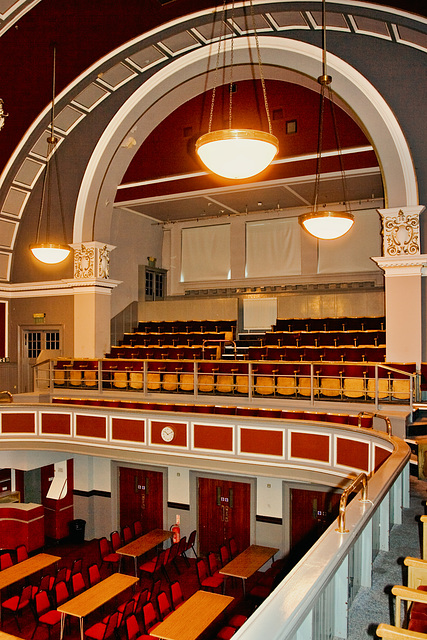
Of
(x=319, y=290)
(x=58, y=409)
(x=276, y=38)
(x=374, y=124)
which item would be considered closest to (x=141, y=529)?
(x=58, y=409)

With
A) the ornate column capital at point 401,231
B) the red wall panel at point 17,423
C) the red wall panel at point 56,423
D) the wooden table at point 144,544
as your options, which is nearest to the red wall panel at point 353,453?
the ornate column capital at point 401,231

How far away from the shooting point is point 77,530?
1303 cm

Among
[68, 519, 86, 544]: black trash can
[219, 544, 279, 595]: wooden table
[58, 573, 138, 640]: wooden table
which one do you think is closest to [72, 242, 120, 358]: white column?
[68, 519, 86, 544]: black trash can

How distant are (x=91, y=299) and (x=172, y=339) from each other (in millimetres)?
2653

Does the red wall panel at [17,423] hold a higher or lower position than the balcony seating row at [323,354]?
lower

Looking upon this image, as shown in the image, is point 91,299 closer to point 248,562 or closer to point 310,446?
point 248,562

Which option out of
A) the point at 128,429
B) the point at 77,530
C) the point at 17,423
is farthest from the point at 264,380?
the point at 77,530

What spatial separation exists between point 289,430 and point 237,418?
95 cm

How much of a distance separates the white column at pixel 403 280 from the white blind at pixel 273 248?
7373 millimetres

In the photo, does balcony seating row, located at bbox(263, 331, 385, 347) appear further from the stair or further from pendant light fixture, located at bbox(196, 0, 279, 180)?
pendant light fixture, located at bbox(196, 0, 279, 180)

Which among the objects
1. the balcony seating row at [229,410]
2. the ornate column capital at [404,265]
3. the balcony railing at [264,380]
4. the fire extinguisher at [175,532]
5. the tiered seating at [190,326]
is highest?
the ornate column capital at [404,265]

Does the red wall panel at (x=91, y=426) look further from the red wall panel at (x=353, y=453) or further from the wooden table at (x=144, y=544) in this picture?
the red wall panel at (x=353, y=453)

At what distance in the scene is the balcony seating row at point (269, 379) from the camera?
870 centimetres

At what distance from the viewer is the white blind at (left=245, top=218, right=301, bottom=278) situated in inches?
700
